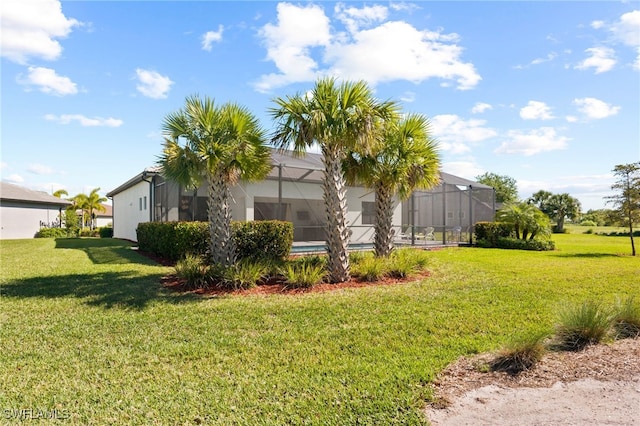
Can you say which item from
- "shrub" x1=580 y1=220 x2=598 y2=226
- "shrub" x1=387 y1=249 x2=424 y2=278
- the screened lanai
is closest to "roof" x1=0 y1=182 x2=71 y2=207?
the screened lanai

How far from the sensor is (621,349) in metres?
4.03

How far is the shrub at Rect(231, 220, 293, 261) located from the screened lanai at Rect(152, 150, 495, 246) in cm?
356

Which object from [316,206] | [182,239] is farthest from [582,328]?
[316,206]

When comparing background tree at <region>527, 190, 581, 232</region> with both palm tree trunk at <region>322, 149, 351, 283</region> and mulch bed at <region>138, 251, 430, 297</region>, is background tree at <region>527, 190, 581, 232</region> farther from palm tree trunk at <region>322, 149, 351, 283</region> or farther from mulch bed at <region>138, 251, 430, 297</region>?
palm tree trunk at <region>322, 149, 351, 283</region>

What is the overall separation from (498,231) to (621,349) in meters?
15.0

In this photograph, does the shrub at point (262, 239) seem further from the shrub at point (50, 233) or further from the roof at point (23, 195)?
the shrub at point (50, 233)

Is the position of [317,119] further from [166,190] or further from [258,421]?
[166,190]

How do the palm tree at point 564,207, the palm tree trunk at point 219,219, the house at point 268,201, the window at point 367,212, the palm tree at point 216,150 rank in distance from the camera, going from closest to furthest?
the palm tree at point 216,150
the palm tree trunk at point 219,219
the house at point 268,201
the window at point 367,212
the palm tree at point 564,207

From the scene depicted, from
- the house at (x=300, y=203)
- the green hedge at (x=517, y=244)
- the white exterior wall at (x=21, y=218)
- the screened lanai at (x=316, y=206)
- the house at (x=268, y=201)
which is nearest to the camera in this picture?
the house at (x=268, y=201)

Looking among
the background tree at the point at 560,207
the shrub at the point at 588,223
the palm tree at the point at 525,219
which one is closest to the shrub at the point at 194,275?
the palm tree at the point at 525,219

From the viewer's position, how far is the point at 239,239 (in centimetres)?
1091

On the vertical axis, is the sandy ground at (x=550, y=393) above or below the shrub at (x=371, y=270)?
below

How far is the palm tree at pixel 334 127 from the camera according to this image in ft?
25.8

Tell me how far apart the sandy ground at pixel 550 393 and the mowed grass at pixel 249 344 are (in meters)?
0.23
